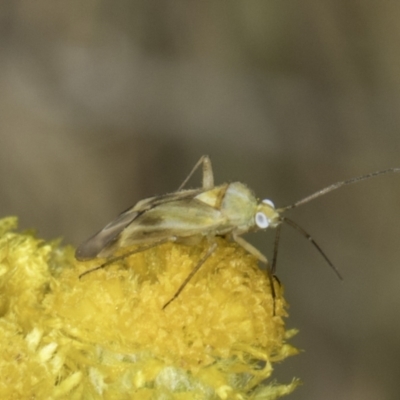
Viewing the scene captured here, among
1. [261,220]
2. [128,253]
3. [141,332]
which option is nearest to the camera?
[141,332]

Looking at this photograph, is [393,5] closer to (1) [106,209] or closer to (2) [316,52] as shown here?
(2) [316,52]

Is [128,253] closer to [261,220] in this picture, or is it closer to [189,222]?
[189,222]

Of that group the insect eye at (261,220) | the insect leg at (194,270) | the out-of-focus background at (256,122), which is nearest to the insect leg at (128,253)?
the insect leg at (194,270)

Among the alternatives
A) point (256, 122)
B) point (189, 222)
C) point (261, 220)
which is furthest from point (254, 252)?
point (256, 122)

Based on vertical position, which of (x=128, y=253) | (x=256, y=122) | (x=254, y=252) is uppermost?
(x=128, y=253)

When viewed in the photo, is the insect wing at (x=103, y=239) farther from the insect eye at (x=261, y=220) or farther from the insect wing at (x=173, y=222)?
the insect eye at (x=261, y=220)

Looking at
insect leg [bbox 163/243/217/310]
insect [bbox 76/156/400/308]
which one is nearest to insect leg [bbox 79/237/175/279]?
insect [bbox 76/156/400/308]

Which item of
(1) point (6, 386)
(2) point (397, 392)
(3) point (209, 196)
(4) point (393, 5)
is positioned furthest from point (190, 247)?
(4) point (393, 5)
